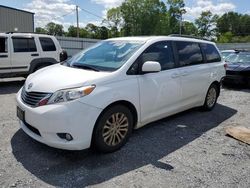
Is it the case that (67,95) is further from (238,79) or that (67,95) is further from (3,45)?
(238,79)

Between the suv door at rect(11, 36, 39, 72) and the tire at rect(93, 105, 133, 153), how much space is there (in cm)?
644

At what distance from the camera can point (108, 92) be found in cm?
380

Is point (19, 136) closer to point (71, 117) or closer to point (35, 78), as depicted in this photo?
point (35, 78)

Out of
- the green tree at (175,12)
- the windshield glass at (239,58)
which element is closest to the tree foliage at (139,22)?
the green tree at (175,12)

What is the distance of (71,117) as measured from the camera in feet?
11.4

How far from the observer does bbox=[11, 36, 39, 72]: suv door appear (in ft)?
30.6

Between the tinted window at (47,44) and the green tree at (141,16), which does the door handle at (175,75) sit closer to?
the tinted window at (47,44)

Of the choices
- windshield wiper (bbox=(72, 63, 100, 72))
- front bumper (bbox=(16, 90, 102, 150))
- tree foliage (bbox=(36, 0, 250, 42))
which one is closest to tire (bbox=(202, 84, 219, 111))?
windshield wiper (bbox=(72, 63, 100, 72))

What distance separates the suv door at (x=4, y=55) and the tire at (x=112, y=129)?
646 cm

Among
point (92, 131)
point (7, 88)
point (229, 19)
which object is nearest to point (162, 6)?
point (229, 19)

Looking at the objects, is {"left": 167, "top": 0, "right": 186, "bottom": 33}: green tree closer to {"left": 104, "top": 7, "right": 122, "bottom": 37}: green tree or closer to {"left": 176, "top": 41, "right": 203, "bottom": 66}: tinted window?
{"left": 104, "top": 7, "right": 122, "bottom": 37}: green tree

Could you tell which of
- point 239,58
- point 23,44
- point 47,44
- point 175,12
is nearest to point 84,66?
point 23,44

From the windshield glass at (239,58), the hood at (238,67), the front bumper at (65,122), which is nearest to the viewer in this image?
the front bumper at (65,122)

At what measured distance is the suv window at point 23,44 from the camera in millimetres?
9336
